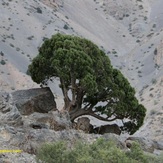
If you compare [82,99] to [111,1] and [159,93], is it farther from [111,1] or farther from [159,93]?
[111,1]

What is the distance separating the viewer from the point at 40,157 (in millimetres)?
13312

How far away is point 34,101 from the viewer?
25.0 m

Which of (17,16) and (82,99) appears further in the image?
(17,16)

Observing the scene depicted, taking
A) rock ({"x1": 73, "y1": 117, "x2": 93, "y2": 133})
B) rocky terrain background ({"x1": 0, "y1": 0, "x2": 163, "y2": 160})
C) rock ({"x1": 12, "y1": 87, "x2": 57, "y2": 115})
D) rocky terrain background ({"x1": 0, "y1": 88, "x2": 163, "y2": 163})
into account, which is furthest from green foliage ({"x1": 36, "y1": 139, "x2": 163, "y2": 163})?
rocky terrain background ({"x1": 0, "y1": 0, "x2": 163, "y2": 160})

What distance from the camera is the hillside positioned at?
175ft

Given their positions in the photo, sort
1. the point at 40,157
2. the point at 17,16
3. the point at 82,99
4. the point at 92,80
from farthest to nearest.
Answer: the point at 17,16 < the point at 82,99 < the point at 92,80 < the point at 40,157

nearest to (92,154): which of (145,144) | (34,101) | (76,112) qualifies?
(145,144)

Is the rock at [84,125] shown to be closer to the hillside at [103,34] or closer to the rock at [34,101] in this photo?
the rock at [34,101]

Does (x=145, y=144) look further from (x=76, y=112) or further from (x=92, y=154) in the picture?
(x=92, y=154)

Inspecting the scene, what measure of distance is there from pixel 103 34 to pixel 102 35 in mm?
631

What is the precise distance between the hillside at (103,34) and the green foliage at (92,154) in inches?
1163

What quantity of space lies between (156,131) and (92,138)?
25033 mm

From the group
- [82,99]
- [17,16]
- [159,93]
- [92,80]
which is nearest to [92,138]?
[92,80]

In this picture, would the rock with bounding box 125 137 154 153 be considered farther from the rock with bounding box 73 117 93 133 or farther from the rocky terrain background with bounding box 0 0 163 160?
the rocky terrain background with bounding box 0 0 163 160
